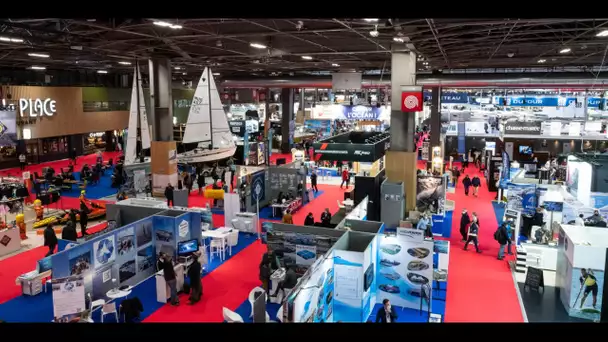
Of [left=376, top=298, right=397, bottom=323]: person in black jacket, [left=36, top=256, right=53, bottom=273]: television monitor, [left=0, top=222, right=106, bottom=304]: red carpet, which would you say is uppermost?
[left=36, top=256, right=53, bottom=273]: television monitor

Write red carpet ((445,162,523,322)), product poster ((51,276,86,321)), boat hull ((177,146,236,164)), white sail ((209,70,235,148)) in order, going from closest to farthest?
product poster ((51,276,86,321)) < red carpet ((445,162,523,322)) < white sail ((209,70,235,148)) < boat hull ((177,146,236,164))

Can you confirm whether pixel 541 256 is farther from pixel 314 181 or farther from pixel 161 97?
pixel 161 97

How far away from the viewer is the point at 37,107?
27.4 metres

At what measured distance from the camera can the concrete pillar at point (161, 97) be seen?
1897 centimetres

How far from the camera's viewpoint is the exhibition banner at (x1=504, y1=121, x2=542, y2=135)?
27.5 metres

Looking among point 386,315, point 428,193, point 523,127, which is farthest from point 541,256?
point 523,127

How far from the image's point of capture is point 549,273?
11547mm

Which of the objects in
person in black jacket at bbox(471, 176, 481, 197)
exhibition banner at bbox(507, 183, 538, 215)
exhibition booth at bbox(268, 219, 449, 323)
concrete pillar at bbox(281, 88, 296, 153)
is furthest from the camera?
concrete pillar at bbox(281, 88, 296, 153)

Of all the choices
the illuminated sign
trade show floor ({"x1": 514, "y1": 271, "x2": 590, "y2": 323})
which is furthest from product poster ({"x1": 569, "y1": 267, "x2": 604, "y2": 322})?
the illuminated sign

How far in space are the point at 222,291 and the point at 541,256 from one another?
25.0 feet

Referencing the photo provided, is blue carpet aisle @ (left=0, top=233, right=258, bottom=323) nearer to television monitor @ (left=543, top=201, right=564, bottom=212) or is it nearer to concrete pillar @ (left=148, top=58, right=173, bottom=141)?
concrete pillar @ (left=148, top=58, right=173, bottom=141)

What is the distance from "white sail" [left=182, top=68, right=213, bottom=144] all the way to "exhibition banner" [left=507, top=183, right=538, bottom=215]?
33.3 ft
